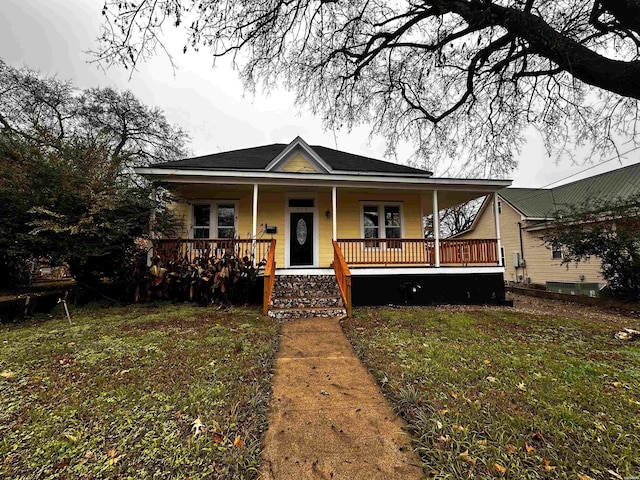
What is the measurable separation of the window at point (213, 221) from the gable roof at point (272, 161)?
146 centimetres

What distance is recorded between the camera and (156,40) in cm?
388

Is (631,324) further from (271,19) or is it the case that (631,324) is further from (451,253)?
(271,19)

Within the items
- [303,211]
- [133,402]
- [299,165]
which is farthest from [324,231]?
[133,402]

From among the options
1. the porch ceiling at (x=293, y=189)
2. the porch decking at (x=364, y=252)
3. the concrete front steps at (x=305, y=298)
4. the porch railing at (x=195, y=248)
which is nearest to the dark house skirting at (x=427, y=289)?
the porch decking at (x=364, y=252)

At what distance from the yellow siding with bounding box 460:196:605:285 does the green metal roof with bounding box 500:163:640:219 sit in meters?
0.85

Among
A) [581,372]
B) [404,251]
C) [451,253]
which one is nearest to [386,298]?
[404,251]

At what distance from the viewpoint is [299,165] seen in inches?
426

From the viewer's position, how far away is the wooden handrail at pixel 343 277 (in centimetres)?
658

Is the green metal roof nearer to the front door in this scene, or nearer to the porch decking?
the porch decking

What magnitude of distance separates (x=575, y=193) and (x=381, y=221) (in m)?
13.6

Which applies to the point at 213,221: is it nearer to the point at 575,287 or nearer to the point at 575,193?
the point at 575,287

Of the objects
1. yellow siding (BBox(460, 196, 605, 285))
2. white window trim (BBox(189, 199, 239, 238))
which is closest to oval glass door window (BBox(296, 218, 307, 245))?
white window trim (BBox(189, 199, 239, 238))

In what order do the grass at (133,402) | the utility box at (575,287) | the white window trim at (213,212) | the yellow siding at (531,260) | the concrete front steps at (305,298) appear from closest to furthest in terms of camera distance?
the grass at (133,402) → the concrete front steps at (305,298) → the white window trim at (213,212) → the utility box at (575,287) → the yellow siding at (531,260)

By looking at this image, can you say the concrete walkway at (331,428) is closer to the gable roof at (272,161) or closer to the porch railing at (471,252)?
the porch railing at (471,252)
